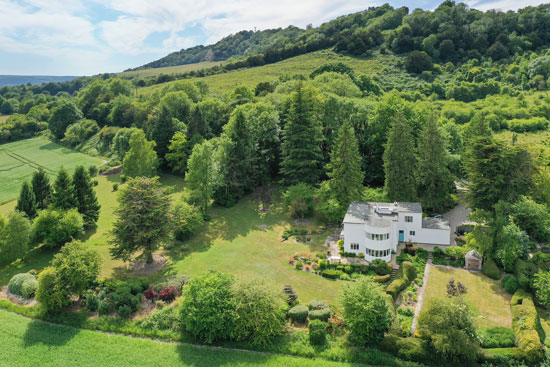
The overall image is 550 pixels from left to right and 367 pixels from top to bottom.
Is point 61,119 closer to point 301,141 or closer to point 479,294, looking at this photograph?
point 301,141

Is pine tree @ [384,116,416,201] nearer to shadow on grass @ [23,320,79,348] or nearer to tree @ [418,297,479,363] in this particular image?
tree @ [418,297,479,363]

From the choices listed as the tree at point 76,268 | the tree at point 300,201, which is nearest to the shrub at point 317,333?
the tree at point 76,268

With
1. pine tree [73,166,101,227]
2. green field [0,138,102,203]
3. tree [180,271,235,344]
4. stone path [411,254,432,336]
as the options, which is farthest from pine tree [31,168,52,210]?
stone path [411,254,432,336]

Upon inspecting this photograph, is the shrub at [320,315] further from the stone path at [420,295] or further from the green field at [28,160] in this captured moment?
the green field at [28,160]

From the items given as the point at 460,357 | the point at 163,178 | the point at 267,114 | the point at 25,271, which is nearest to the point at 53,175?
the point at 163,178

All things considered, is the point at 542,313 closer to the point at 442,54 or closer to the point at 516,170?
the point at 516,170

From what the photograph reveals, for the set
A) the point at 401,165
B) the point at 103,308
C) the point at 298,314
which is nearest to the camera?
the point at 298,314

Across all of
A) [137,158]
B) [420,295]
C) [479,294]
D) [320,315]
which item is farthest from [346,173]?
[137,158]
